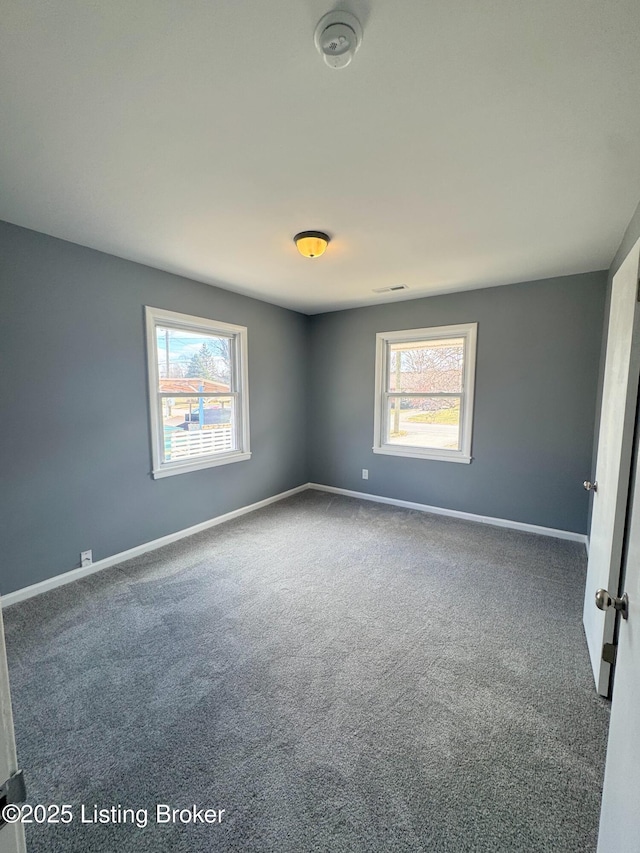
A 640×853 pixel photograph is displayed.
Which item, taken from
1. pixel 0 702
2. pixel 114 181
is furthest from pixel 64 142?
pixel 0 702

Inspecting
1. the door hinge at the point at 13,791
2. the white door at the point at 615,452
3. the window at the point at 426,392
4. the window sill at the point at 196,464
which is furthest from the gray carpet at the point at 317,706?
the window at the point at 426,392

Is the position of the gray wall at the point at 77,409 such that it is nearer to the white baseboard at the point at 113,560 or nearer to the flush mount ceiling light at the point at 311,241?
the white baseboard at the point at 113,560

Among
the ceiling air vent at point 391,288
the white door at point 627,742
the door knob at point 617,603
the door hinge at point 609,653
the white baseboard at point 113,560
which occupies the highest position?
Answer: the ceiling air vent at point 391,288

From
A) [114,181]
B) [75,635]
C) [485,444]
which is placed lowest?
[75,635]

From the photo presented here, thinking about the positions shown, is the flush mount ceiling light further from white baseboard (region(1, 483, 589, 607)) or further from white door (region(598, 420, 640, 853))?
white baseboard (region(1, 483, 589, 607))

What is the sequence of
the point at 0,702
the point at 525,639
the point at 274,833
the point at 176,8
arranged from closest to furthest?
the point at 0,702 < the point at 176,8 < the point at 274,833 < the point at 525,639

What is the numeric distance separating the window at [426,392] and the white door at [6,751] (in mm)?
3993

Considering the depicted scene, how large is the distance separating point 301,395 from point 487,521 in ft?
9.27

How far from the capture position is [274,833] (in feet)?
3.83

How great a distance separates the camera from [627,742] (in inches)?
29.3

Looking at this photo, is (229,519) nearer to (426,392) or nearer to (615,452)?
(426,392)

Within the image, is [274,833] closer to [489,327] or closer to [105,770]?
[105,770]

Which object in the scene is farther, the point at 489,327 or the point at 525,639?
the point at 489,327

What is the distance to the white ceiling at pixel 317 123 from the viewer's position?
3.52ft
